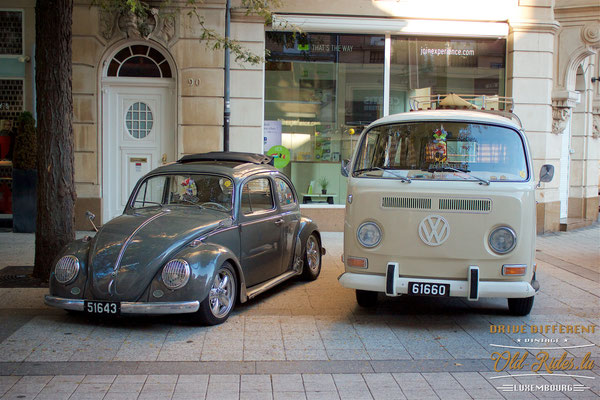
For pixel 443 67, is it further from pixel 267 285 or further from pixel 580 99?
pixel 267 285

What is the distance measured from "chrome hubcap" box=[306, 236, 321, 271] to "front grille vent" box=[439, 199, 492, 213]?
2.76 m

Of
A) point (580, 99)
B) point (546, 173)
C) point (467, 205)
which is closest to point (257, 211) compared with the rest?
point (467, 205)

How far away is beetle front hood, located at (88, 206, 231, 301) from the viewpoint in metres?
6.15

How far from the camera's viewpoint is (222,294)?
261 inches

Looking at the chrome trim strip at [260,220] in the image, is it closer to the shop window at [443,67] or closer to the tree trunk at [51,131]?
the tree trunk at [51,131]

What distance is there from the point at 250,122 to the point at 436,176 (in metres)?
7.03

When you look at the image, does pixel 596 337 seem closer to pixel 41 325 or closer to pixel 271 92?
pixel 41 325

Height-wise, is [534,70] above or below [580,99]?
above

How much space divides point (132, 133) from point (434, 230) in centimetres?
839

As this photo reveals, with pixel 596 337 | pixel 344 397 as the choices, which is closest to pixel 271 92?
pixel 596 337

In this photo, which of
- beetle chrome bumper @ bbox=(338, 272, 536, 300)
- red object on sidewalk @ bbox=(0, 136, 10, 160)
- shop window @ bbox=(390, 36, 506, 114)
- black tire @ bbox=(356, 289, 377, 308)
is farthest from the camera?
shop window @ bbox=(390, 36, 506, 114)

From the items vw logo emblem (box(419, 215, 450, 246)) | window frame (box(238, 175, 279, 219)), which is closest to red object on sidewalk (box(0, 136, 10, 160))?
window frame (box(238, 175, 279, 219))

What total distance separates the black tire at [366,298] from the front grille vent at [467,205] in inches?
56.8
